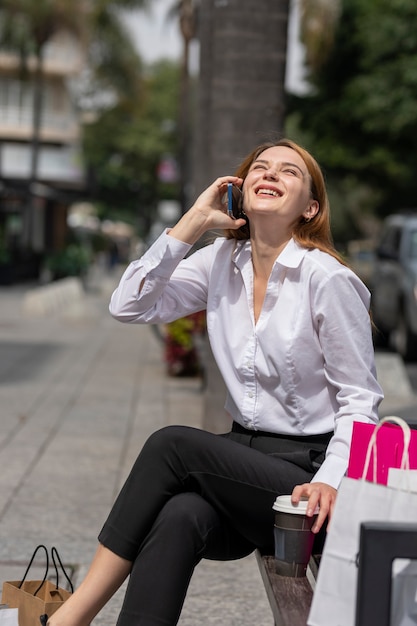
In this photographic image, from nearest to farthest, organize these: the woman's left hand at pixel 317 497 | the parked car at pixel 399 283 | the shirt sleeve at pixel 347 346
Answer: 1. the woman's left hand at pixel 317 497
2. the shirt sleeve at pixel 347 346
3. the parked car at pixel 399 283

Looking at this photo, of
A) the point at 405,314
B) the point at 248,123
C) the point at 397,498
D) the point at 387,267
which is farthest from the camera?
the point at 387,267

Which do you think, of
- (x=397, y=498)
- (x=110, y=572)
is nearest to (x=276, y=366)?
(x=110, y=572)

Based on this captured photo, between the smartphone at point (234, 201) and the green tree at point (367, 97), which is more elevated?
the green tree at point (367, 97)

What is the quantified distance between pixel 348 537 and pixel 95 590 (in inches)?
38.2

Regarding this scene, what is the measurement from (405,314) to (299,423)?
467 inches

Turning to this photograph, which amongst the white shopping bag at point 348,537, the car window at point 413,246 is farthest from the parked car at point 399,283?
the white shopping bag at point 348,537

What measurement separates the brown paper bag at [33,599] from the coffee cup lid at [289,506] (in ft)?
2.05

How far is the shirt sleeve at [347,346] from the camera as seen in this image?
317cm

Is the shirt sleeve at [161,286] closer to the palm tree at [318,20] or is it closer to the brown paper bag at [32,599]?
the brown paper bag at [32,599]

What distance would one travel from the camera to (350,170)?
27875 mm

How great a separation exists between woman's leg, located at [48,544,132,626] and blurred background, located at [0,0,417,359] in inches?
63.4

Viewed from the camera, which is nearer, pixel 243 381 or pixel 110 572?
pixel 110 572

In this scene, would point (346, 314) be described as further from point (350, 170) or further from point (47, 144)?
point (47, 144)

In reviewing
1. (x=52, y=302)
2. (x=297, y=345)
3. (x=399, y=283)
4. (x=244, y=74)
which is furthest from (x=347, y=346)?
(x=52, y=302)
